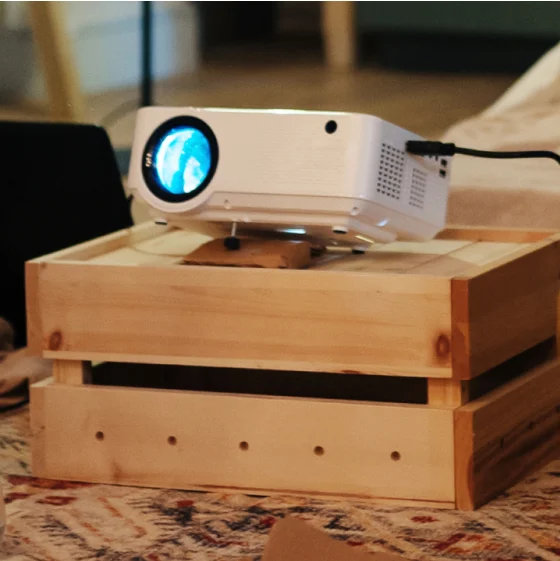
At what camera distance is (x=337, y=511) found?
3.01ft

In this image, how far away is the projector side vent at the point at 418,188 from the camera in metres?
0.96

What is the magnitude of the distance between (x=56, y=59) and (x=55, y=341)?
53.8 inches

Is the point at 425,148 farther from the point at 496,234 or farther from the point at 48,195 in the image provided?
the point at 48,195

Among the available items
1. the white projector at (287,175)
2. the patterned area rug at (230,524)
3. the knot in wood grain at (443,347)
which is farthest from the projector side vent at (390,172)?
the patterned area rug at (230,524)

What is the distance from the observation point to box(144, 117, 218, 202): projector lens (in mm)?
949

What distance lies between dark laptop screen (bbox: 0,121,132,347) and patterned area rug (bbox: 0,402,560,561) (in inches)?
15.5

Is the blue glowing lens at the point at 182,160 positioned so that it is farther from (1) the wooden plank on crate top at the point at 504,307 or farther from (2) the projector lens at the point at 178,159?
(1) the wooden plank on crate top at the point at 504,307

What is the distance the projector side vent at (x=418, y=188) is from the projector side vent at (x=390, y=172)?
0.06 ft

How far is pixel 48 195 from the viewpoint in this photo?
1.36m

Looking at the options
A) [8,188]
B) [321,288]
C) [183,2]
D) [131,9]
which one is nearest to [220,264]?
[321,288]

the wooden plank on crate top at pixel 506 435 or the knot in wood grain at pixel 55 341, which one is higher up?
the knot in wood grain at pixel 55 341

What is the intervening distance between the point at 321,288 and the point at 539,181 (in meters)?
0.46

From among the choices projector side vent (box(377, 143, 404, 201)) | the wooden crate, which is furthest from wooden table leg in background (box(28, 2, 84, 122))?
projector side vent (box(377, 143, 404, 201))

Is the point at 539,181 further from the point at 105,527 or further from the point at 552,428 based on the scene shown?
the point at 105,527
